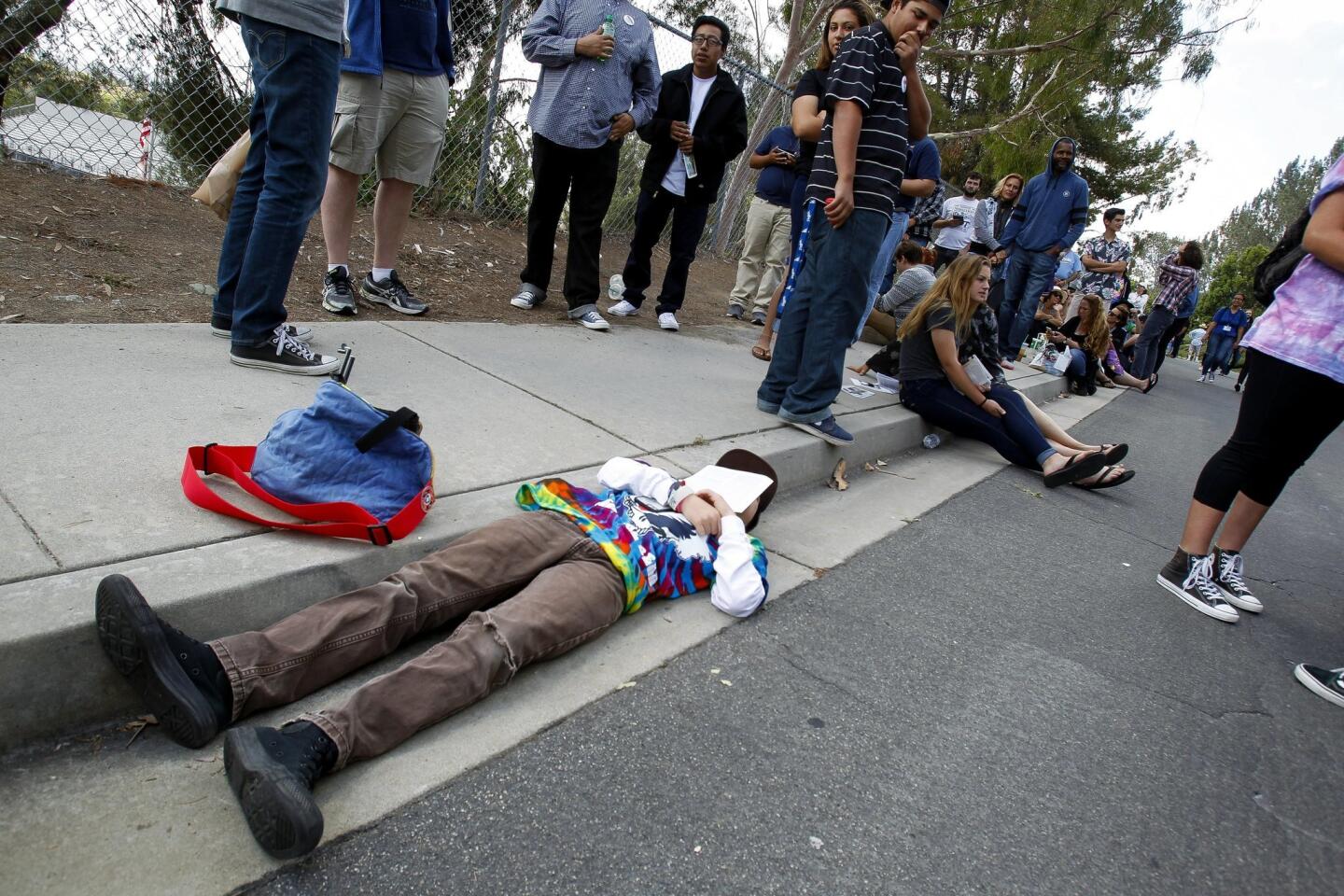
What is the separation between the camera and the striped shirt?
3.60 meters

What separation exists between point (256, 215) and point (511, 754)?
243cm

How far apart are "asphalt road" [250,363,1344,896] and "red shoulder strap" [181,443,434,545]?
0.71 metres

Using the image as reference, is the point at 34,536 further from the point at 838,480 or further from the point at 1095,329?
the point at 1095,329

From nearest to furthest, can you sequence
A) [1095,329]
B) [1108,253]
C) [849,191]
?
[849,191] → [1095,329] → [1108,253]

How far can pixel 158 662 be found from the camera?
1.52 metres

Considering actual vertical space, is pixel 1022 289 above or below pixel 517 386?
above

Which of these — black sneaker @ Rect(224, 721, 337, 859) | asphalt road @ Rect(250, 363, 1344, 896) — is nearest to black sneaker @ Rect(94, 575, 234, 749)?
black sneaker @ Rect(224, 721, 337, 859)

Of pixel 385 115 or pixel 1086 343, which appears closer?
pixel 385 115

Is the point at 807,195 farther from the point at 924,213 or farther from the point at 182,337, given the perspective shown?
the point at 924,213

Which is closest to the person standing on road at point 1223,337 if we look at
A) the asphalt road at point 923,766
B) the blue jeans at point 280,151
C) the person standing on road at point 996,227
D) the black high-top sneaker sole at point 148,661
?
the person standing on road at point 996,227

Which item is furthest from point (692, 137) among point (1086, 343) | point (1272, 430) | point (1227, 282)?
point (1227, 282)

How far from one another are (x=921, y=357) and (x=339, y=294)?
340cm

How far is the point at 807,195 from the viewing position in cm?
400

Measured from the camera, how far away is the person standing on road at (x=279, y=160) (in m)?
2.95
